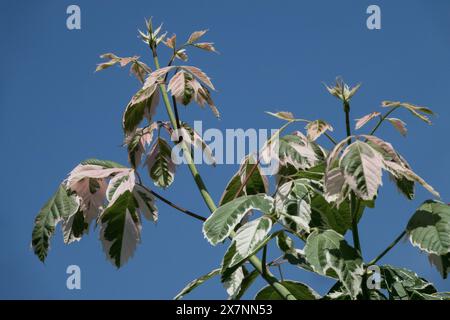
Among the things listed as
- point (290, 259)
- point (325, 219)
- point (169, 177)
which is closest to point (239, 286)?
point (290, 259)

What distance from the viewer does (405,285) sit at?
5.70ft

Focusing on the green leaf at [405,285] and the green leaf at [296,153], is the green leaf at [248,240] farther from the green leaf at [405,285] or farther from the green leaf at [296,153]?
the green leaf at [405,285]

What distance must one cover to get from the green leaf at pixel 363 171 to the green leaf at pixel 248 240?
0.21 meters

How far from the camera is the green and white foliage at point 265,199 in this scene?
1422 mm

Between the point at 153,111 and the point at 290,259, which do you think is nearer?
the point at 290,259

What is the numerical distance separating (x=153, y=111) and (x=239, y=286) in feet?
1.63

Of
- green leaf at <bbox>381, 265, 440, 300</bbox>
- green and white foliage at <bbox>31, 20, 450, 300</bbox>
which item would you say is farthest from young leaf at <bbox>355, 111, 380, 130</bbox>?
green leaf at <bbox>381, 265, 440, 300</bbox>

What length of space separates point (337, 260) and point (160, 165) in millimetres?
645

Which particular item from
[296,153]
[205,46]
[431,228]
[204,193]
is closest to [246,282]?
[204,193]

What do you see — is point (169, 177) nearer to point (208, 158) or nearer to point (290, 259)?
point (208, 158)

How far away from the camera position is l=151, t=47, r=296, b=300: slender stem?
154cm

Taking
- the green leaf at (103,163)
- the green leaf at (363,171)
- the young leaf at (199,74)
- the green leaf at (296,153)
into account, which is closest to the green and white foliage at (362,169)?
the green leaf at (363,171)

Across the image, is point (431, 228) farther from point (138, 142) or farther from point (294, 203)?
→ point (138, 142)

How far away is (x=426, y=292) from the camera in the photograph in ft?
5.66
